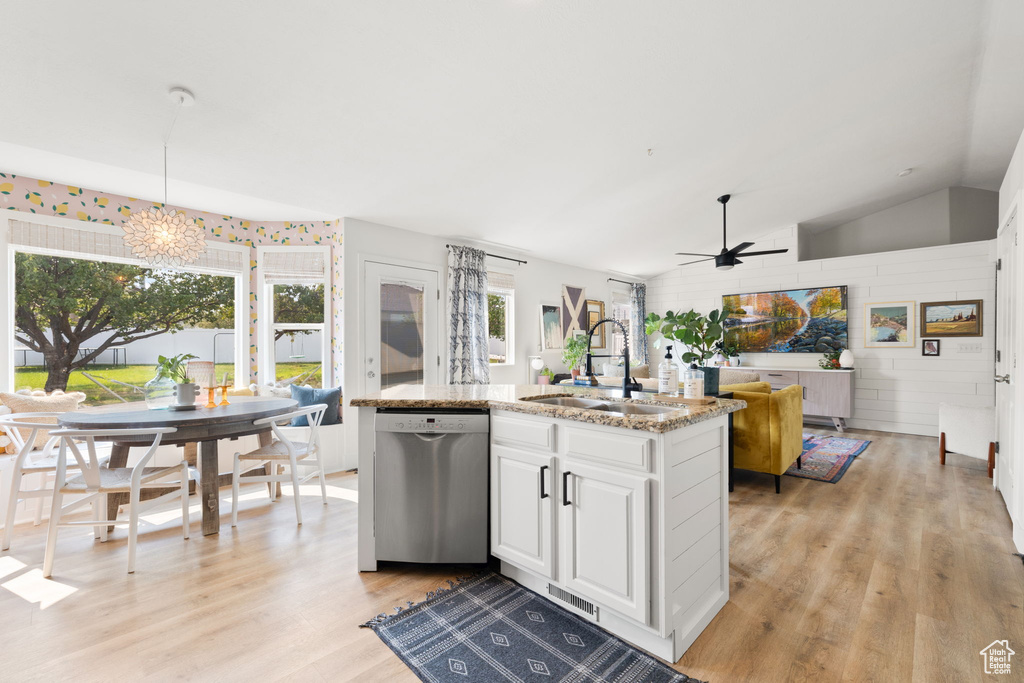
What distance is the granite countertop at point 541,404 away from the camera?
1673 mm

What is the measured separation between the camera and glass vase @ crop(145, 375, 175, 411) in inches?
112

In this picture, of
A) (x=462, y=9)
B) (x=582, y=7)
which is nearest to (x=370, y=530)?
(x=462, y=9)

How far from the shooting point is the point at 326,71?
2.34 meters

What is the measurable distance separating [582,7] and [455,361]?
3.57 m

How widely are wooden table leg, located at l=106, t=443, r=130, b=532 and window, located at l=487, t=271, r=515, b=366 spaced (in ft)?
12.6

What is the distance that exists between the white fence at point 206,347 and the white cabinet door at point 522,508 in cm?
306

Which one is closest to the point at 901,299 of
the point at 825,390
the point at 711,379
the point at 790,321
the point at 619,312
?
the point at 790,321

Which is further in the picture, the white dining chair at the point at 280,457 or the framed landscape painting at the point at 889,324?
the framed landscape painting at the point at 889,324

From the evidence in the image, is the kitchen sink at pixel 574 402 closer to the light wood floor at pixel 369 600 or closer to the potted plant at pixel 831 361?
the light wood floor at pixel 369 600

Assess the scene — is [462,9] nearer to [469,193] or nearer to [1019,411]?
[469,193]

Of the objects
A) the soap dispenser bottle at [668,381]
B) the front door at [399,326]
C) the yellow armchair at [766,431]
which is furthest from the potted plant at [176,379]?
the yellow armchair at [766,431]

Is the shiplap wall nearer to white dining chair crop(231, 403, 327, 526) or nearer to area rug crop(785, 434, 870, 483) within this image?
area rug crop(785, 434, 870, 483)

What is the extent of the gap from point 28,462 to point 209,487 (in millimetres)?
1014

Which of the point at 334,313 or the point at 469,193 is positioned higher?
the point at 469,193
